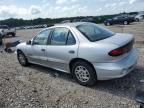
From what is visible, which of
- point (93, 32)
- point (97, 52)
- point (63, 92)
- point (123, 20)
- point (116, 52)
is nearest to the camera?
point (116, 52)

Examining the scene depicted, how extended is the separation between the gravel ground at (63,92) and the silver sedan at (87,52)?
1.21 feet

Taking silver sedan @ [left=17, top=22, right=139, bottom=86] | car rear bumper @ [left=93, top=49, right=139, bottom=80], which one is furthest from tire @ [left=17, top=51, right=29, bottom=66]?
car rear bumper @ [left=93, top=49, right=139, bottom=80]

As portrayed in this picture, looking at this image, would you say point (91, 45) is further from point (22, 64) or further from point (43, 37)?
point (22, 64)

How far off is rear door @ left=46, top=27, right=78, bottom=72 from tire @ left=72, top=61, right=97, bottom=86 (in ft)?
Result: 0.85

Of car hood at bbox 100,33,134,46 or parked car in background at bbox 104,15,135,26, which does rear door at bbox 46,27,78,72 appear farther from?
parked car in background at bbox 104,15,135,26

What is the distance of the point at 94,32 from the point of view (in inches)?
236

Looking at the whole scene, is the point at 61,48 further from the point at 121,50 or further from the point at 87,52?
the point at 121,50

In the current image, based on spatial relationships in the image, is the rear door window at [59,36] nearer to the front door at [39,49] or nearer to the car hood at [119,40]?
the front door at [39,49]

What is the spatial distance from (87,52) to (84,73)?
23.6 inches

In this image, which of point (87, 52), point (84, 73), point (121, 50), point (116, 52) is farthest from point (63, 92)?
point (121, 50)

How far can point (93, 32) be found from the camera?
5973 millimetres

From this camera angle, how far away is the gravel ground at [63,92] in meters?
4.82

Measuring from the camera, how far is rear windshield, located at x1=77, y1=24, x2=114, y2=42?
5682 mm

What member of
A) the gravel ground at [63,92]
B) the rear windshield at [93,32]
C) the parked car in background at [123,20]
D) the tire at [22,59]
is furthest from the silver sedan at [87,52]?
the parked car in background at [123,20]
